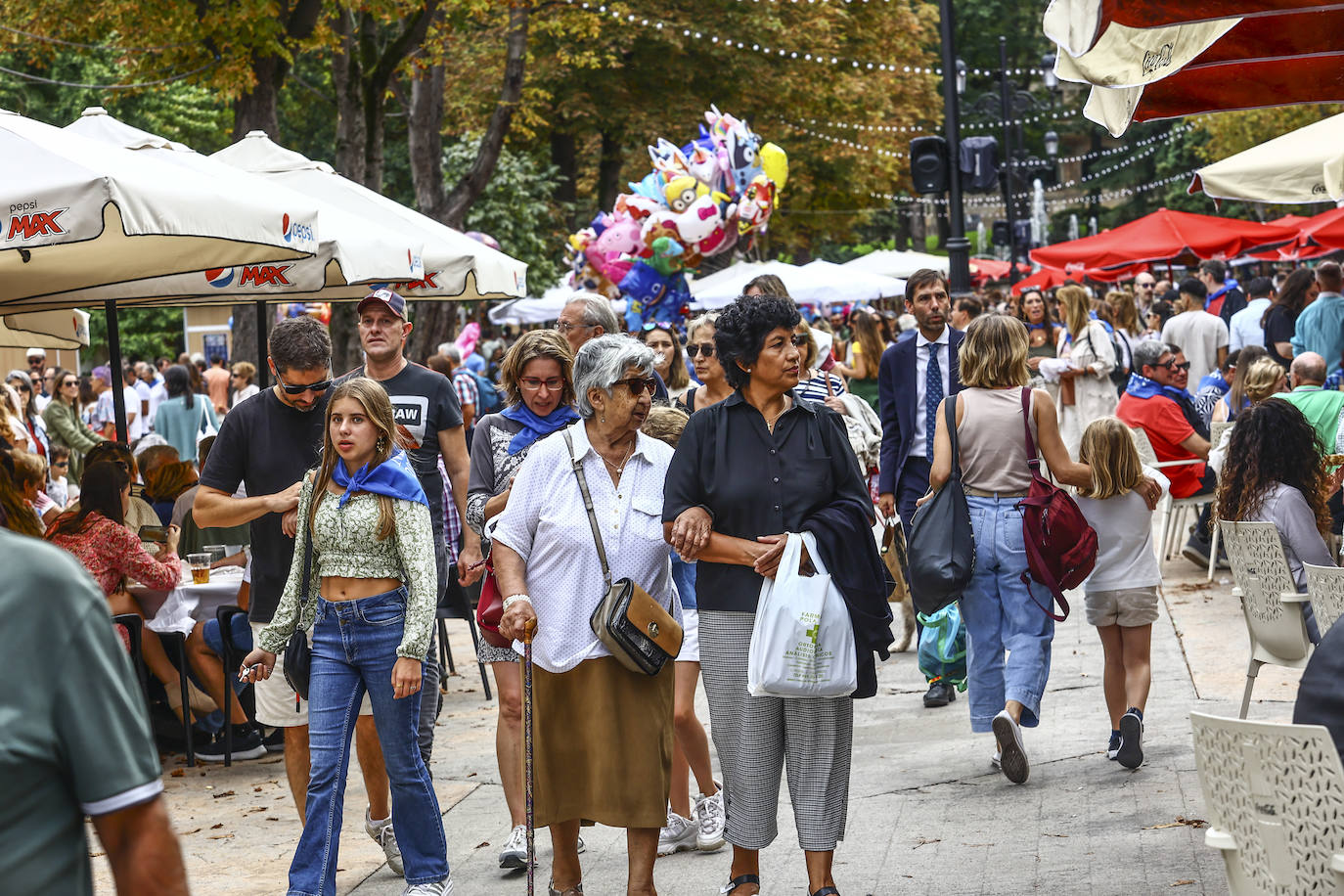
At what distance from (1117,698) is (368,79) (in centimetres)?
1237

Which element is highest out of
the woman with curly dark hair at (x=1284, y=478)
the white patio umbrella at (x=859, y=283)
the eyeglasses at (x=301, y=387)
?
the white patio umbrella at (x=859, y=283)

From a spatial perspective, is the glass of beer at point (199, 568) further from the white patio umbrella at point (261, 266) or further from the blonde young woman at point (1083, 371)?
the blonde young woman at point (1083, 371)

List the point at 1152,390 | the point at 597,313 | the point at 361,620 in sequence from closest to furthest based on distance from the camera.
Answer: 1. the point at 361,620
2. the point at 597,313
3. the point at 1152,390

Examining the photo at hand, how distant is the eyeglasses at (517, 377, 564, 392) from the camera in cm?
604

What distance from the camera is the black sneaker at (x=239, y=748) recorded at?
329 inches

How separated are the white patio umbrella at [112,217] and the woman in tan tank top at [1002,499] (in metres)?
3.17

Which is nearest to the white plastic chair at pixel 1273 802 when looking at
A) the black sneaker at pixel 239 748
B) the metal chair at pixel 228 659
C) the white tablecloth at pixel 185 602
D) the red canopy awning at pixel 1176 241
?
the metal chair at pixel 228 659

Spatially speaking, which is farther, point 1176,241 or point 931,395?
point 1176,241

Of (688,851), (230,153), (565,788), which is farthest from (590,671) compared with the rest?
(230,153)

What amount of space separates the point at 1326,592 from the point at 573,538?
2665mm

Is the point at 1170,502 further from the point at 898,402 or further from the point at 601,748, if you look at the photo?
the point at 601,748

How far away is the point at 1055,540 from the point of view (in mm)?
6441

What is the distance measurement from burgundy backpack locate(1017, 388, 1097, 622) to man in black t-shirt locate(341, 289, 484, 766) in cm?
230

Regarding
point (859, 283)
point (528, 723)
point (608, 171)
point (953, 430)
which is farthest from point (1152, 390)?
point (608, 171)
